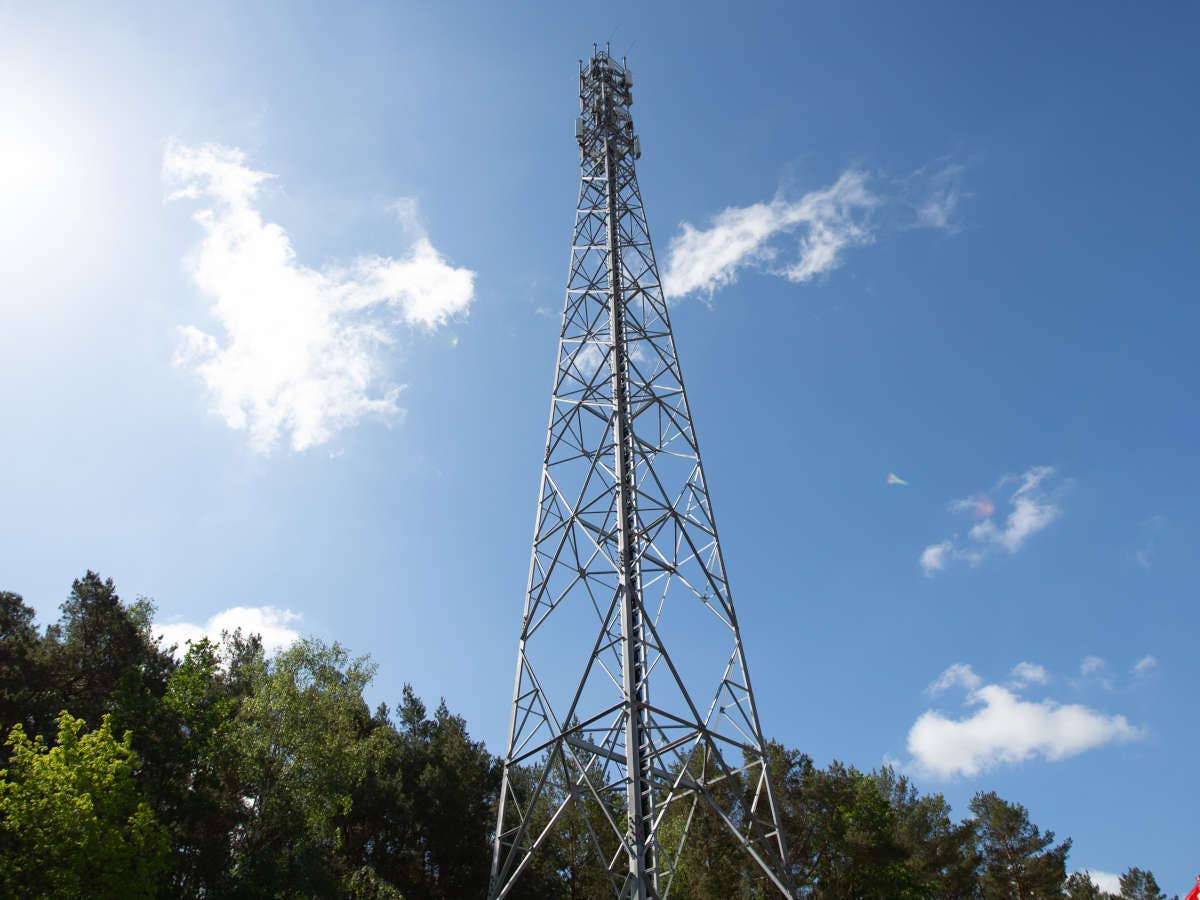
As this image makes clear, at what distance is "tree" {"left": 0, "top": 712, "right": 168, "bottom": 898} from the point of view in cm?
1744

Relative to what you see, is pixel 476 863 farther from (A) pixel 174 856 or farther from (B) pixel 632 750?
(B) pixel 632 750

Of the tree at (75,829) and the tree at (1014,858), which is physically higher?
the tree at (1014,858)

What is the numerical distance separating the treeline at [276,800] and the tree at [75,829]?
40mm

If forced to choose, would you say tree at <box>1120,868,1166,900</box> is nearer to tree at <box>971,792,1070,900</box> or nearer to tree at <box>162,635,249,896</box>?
tree at <box>971,792,1070,900</box>

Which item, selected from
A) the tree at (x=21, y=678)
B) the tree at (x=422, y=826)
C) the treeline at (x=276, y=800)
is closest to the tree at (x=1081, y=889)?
the treeline at (x=276, y=800)

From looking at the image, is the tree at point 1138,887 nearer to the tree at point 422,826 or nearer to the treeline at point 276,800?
the treeline at point 276,800

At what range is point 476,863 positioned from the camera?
1193 inches

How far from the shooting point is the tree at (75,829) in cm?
1744

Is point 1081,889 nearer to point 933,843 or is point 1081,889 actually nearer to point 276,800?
point 933,843

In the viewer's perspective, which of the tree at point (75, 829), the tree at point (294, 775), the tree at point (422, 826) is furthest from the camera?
the tree at point (422, 826)

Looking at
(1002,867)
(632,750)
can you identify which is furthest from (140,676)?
(1002,867)

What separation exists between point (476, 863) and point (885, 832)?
52.3ft

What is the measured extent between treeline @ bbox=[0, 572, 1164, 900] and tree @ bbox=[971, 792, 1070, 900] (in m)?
0.14

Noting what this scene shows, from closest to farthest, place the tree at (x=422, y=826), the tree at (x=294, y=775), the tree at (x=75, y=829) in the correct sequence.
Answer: the tree at (x=75, y=829), the tree at (x=294, y=775), the tree at (x=422, y=826)
